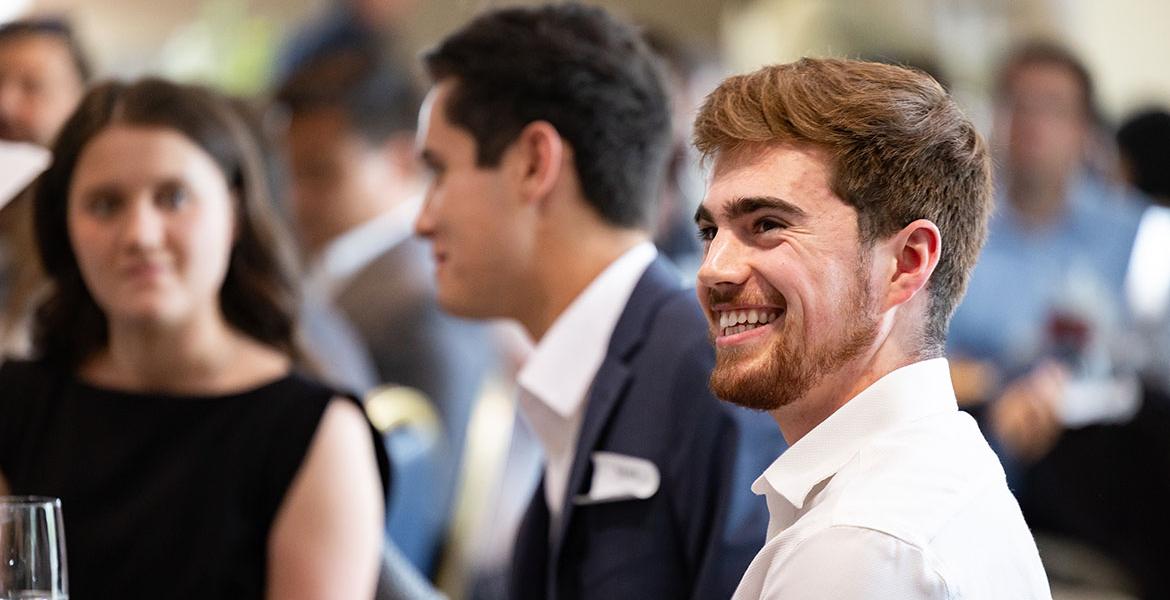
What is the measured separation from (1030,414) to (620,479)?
2.50m

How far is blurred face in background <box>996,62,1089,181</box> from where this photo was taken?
17.1 ft

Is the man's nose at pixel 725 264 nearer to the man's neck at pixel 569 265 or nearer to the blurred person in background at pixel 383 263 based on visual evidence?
the man's neck at pixel 569 265

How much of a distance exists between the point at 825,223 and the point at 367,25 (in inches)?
178

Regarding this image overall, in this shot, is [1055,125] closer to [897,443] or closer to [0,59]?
[0,59]

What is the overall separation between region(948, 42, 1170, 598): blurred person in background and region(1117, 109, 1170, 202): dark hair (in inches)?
3.5

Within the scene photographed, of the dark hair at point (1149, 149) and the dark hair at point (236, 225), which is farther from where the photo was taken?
the dark hair at point (1149, 149)

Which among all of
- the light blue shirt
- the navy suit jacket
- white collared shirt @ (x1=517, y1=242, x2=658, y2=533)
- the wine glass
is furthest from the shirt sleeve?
the light blue shirt

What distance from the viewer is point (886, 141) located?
4.61 feet

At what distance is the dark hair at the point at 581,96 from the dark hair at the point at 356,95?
2000 mm

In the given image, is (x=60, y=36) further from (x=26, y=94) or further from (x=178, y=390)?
(x=178, y=390)

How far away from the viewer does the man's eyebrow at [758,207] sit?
1.40 metres

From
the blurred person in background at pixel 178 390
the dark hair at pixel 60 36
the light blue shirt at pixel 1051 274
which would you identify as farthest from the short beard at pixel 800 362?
the light blue shirt at pixel 1051 274

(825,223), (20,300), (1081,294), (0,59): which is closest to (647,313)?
(825,223)

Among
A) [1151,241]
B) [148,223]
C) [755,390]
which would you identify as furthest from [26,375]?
[1151,241]
